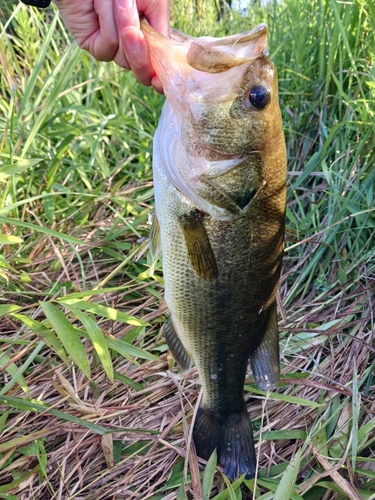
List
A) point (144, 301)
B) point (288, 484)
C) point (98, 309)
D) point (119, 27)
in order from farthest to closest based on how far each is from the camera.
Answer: point (144, 301) → point (98, 309) → point (119, 27) → point (288, 484)

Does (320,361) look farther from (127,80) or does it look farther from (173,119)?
(127,80)

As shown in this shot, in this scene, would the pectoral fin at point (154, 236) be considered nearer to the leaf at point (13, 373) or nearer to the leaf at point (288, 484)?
the leaf at point (13, 373)

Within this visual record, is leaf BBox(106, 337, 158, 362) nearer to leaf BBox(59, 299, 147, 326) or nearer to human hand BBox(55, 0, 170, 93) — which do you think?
leaf BBox(59, 299, 147, 326)

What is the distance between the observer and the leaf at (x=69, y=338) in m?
1.51

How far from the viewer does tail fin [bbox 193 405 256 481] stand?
1617 millimetres

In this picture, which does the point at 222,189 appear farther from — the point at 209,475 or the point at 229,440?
the point at 209,475

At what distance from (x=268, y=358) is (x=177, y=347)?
0.33 meters

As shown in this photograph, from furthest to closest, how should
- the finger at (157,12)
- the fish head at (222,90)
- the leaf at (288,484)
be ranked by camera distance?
1. the finger at (157,12)
2. the leaf at (288,484)
3. the fish head at (222,90)

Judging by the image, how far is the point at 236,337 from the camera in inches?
60.6

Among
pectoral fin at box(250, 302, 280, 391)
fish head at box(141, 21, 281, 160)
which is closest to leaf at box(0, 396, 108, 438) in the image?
pectoral fin at box(250, 302, 280, 391)

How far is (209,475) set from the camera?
5.26 feet

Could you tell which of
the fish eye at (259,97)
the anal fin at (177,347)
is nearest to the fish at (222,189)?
the fish eye at (259,97)

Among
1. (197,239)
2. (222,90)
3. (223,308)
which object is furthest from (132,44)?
(223,308)

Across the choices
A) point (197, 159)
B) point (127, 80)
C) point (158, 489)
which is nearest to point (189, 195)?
point (197, 159)
